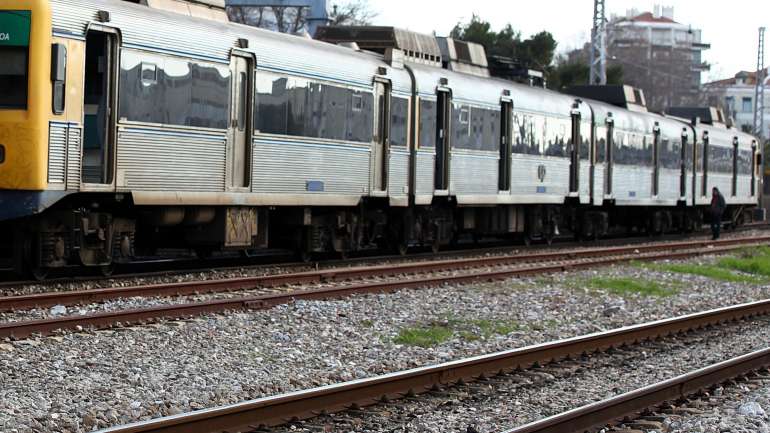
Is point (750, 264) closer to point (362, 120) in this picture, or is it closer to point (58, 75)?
point (362, 120)

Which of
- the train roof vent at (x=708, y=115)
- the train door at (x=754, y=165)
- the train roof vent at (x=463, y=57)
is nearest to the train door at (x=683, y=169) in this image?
the train roof vent at (x=708, y=115)

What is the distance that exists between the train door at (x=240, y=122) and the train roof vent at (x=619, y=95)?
18.5 meters

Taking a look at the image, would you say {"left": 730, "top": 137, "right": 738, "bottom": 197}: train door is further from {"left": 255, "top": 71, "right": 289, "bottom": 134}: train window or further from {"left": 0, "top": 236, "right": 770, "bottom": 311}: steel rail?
{"left": 255, "top": 71, "right": 289, "bottom": 134}: train window

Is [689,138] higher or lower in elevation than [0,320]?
higher

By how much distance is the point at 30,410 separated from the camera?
24.6ft

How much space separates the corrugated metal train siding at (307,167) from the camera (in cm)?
1650

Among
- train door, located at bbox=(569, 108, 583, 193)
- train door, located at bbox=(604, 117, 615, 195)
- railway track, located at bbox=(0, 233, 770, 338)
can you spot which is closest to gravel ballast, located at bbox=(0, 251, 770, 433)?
railway track, located at bbox=(0, 233, 770, 338)

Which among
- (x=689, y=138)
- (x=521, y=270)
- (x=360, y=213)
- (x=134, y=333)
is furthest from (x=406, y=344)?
(x=689, y=138)

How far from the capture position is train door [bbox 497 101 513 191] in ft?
76.7

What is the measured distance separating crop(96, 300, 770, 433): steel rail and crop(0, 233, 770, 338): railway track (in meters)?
3.31

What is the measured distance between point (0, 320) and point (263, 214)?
21.5 ft

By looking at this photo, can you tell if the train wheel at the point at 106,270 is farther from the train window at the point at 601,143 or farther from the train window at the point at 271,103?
the train window at the point at 601,143

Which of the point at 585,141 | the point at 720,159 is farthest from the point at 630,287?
the point at 720,159

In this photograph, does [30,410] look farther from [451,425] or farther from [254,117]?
[254,117]
